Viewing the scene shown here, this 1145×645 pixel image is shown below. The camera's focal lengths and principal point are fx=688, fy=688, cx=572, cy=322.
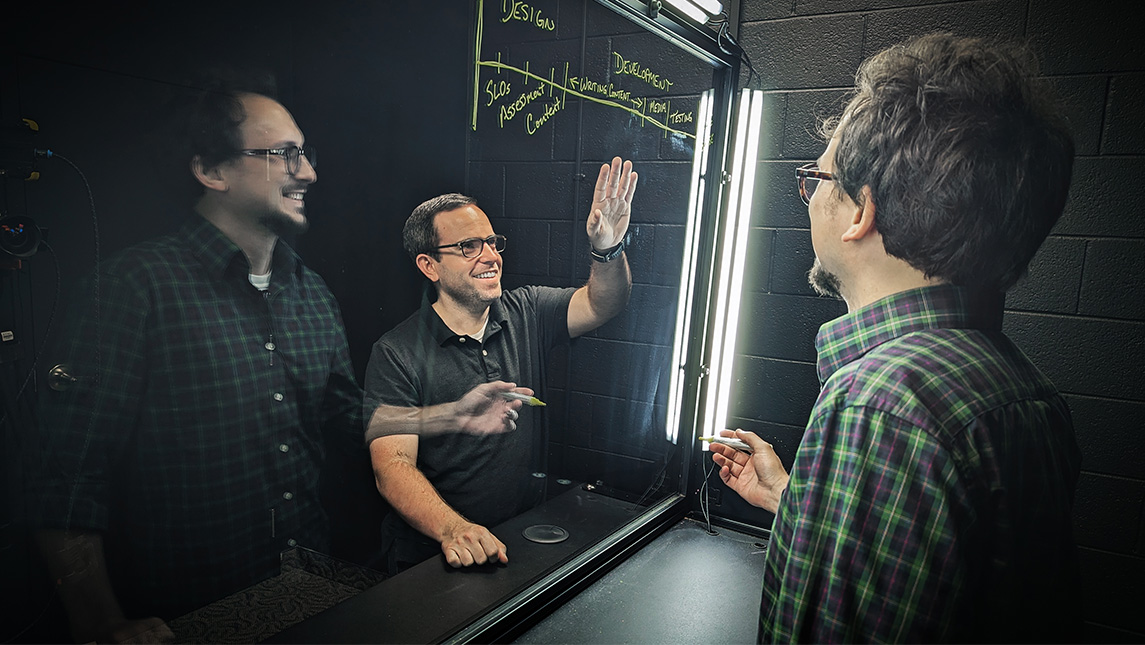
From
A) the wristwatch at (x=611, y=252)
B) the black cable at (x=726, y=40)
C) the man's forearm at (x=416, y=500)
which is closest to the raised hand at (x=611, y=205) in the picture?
the wristwatch at (x=611, y=252)

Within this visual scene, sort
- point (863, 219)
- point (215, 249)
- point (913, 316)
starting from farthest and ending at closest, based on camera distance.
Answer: point (863, 219)
point (913, 316)
point (215, 249)

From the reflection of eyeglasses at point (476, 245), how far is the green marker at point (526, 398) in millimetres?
281

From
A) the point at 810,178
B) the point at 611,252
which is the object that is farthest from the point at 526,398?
the point at 810,178

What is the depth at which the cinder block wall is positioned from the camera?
5.60ft

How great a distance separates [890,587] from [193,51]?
0.97 metres

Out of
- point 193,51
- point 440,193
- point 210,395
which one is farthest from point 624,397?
point 193,51

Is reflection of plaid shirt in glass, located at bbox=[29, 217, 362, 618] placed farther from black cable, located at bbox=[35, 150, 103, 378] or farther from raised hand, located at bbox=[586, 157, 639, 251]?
raised hand, located at bbox=[586, 157, 639, 251]

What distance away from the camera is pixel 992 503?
0.82 m

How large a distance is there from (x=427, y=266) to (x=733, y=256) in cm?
127

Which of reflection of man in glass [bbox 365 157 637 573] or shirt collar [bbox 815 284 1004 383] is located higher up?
shirt collar [bbox 815 284 1004 383]

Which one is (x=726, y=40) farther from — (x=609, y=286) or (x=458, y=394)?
(x=458, y=394)

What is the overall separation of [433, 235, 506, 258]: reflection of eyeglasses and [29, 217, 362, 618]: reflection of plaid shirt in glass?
0.88ft

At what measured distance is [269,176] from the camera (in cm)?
79

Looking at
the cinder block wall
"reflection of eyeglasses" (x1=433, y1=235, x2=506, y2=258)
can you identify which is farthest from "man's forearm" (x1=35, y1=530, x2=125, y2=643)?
the cinder block wall
